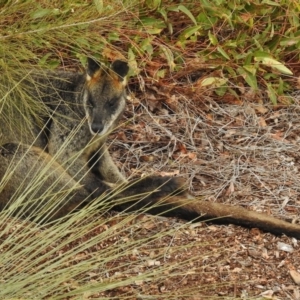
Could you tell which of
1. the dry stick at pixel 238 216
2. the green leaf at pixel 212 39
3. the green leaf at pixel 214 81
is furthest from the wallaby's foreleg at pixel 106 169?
the green leaf at pixel 212 39

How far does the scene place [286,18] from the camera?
19.5ft

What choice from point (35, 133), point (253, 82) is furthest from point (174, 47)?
point (35, 133)

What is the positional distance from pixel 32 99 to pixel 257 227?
1.58 metres

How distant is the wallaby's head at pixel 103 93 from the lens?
459 centimetres

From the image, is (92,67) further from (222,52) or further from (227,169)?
(222,52)

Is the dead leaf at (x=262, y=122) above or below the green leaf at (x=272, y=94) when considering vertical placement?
below

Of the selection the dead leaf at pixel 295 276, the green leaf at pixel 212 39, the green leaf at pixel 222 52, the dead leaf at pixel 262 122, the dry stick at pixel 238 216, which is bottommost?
the dead leaf at pixel 262 122

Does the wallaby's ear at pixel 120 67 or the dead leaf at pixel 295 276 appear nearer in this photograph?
the dead leaf at pixel 295 276

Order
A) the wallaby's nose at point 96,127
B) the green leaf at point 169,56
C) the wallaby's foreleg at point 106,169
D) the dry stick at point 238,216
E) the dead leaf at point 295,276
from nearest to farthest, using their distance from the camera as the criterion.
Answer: the dead leaf at point 295,276, the dry stick at point 238,216, the wallaby's nose at point 96,127, the wallaby's foreleg at point 106,169, the green leaf at point 169,56

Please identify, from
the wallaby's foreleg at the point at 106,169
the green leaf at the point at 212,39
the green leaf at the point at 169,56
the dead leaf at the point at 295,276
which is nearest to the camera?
the dead leaf at the point at 295,276

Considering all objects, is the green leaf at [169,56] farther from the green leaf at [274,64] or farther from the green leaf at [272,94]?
the green leaf at [272,94]

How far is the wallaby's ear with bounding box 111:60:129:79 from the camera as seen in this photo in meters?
4.57

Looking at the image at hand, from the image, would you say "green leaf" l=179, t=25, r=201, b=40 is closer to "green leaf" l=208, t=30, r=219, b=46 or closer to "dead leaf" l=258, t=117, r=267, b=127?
"green leaf" l=208, t=30, r=219, b=46

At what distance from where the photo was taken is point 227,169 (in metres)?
5.06
